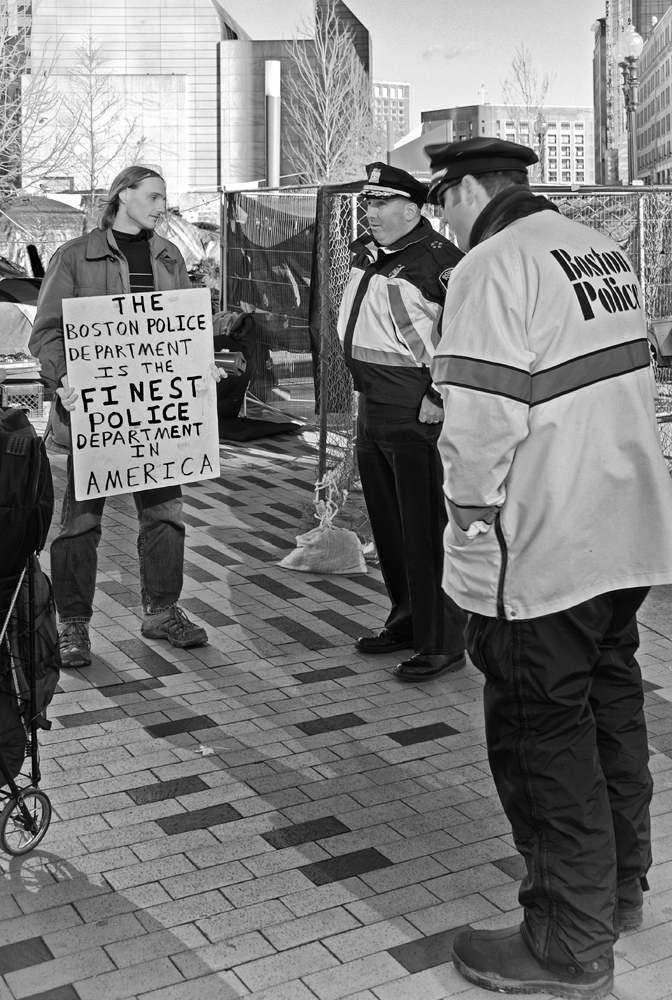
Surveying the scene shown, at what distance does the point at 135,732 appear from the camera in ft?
15.0

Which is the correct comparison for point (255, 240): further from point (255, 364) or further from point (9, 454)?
point (9, 454)

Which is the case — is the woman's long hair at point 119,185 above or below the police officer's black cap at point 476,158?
above

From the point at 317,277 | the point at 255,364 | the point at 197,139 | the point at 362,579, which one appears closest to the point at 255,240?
the point at 255,364

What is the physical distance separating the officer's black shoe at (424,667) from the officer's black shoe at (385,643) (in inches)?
10.9

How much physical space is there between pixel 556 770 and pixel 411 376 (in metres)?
2.65

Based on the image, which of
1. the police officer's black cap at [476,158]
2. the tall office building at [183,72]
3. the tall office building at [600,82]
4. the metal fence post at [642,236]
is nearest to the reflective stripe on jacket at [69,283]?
the police officer's black cap at [476,158]

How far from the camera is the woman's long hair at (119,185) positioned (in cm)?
512

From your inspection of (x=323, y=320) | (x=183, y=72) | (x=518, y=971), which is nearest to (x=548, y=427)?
(x=518, y=971)

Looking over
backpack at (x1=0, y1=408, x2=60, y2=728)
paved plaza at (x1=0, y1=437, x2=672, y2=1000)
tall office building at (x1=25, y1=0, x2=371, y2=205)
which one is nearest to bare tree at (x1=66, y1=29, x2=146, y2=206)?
tall office building at (x1=25, y1=0, x2=371, y2=205)

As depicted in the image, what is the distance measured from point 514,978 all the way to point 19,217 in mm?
33040

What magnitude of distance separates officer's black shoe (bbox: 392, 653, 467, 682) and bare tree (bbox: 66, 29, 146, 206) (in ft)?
152

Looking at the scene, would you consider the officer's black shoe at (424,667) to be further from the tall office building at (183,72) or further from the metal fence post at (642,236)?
the tall office building at (183,72)

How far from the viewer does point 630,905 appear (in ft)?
10.5

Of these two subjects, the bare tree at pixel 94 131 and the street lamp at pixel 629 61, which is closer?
the street lamp at pixel 629 61
